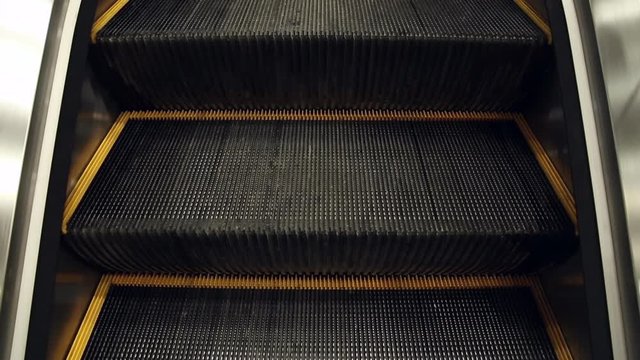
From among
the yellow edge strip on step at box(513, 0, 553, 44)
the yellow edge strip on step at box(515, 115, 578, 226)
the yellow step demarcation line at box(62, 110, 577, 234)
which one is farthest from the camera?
the yellow step demarcation line at box(62, 110, 577, 234)

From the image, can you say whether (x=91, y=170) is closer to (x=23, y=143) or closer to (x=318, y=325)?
(x=23, y=143)

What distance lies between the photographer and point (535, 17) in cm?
147

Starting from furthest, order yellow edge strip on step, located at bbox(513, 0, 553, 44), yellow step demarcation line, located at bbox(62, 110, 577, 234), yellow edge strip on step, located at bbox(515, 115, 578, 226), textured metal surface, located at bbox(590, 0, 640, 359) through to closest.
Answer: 1. yellow step demarcation line, located at bbox(62, 110, 577, 234)
2. yellow edge strip on step, located at bbox(513, 0, 553, 44)
3. yellow edge strip on step, located at bbox(515, 115, 578, 226)
4. textured metal surface, located at bbox(590, 0, 640, 359)

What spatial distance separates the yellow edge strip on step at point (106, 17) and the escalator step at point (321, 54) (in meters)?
0.01

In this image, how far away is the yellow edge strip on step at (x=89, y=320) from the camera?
132 cm

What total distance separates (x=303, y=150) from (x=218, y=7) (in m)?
0.55

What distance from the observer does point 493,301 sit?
1.41 m

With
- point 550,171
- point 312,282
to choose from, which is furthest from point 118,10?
point 550,171

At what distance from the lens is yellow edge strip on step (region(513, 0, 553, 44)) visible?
1394 millimetres

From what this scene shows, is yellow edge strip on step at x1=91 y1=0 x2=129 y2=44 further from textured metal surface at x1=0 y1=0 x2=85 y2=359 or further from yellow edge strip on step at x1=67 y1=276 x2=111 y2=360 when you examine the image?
yellow edge strip on step at x1=67 y1=276 x2=111 y2=360

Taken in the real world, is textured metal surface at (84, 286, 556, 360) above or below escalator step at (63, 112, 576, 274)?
below

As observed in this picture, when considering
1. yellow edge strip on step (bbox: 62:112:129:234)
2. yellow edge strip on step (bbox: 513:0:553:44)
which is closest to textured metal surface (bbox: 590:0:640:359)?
yellow edge strip on step (bbox: 513:0:553:44)

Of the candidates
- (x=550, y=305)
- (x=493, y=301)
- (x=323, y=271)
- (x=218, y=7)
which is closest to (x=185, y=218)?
(x=323, y=271)

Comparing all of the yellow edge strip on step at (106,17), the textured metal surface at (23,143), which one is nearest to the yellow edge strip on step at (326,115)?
the yellow edge strip on step at (106,17)
